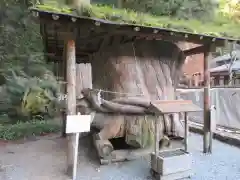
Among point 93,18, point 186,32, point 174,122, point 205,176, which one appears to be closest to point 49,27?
point 93,18

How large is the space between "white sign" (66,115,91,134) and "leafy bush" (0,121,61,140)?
18.5ft

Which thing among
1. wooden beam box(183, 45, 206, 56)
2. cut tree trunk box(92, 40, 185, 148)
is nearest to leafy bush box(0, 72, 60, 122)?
cut tree trunk box(92, 40, 185, 148)

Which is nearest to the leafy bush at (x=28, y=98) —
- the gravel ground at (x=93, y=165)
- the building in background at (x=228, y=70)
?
the gravel ground at (x=93, y=165)

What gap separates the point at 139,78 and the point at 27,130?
5.66 metres

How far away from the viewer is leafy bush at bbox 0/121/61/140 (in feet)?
29.1

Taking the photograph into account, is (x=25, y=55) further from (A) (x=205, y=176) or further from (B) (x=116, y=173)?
(A) (x=205, y=176)

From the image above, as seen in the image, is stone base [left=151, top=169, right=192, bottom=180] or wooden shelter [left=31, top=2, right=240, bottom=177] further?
stone base [left=151, top=169, right=192, bottom=180]

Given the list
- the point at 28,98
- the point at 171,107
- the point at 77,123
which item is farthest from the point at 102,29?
the point at 28,98

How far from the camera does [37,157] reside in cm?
603

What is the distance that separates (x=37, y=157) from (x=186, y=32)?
4628mm

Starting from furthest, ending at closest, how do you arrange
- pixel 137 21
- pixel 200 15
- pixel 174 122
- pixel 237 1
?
pixel 237 1
pixel 200 15
pixel 174 122
pixel 137 21

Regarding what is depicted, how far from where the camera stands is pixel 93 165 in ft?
17.0

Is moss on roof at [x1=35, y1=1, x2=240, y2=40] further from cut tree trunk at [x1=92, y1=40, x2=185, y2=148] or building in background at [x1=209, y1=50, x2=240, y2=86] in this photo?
building in background at [x1=209, y1=50, x2=240, y2=86]

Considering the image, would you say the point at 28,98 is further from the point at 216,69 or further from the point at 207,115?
the point at 216,69
